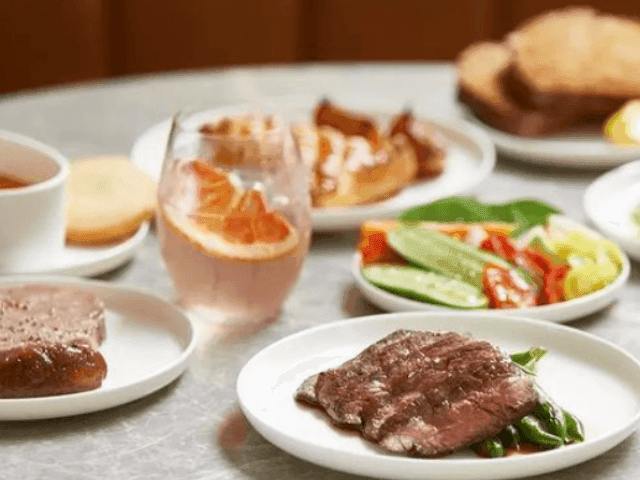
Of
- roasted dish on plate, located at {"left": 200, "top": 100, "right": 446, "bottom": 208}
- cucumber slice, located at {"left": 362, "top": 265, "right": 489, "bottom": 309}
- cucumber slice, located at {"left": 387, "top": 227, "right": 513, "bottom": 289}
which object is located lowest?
roasted dish on plate, located at {"left": 200, "top": 100, "right": 446, "bottom": 208}

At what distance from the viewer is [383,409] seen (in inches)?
43.1

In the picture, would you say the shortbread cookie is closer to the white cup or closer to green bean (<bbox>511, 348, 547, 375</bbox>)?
the white cup

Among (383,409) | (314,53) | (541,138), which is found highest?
(383,409)

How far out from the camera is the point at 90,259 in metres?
1.55

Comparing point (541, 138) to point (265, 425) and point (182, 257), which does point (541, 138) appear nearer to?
point (182, 257)

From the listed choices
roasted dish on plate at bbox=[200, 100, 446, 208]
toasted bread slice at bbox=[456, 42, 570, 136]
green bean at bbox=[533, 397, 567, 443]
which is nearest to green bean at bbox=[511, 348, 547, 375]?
green bean at bbox=[533, 397, 567, 443]

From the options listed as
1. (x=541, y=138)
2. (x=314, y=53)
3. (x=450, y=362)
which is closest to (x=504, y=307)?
(x=450, y=362)

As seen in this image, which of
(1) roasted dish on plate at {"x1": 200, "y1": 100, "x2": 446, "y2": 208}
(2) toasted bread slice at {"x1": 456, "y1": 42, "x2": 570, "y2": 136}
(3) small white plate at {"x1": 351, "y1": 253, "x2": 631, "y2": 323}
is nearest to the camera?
(3) small white plate at {"x1": 351, "y1": 253, "x2": 631, "y2": 323}

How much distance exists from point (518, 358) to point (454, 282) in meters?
0.23

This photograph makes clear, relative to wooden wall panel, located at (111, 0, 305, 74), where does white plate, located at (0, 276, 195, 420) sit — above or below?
above

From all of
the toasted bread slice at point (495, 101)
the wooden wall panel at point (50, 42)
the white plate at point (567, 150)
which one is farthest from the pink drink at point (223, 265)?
the wooden wall panel at point (50, 42)

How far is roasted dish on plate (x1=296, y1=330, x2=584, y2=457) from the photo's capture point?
1.07m

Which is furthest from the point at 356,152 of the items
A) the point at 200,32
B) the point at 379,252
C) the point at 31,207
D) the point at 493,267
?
the point at 200,32

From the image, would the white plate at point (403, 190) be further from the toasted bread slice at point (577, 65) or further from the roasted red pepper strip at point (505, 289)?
the roasted red pepper strip at point (505, 289)
